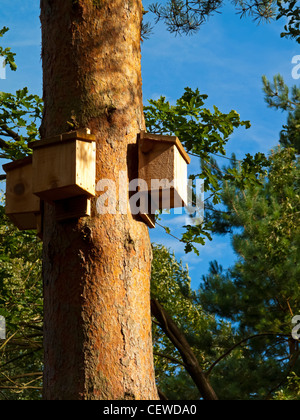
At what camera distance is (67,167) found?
2.61 m

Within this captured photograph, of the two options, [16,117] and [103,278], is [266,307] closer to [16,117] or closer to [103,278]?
[16,117]

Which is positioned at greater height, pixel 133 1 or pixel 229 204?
pixel 229 204

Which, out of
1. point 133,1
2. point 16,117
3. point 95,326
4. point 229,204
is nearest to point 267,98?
point 229,204

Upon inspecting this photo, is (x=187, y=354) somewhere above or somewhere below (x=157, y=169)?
below

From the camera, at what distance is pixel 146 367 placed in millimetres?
2504

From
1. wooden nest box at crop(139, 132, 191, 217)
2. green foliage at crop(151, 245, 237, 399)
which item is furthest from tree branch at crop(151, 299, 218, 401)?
wooden nest box at crop(139, 132, 191, 217)

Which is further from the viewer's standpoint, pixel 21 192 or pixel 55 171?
pixel 21 192

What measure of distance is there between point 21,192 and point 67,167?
1.73ft

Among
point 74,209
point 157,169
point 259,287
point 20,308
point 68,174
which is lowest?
point 74,209

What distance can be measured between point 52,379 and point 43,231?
0.68 metres
